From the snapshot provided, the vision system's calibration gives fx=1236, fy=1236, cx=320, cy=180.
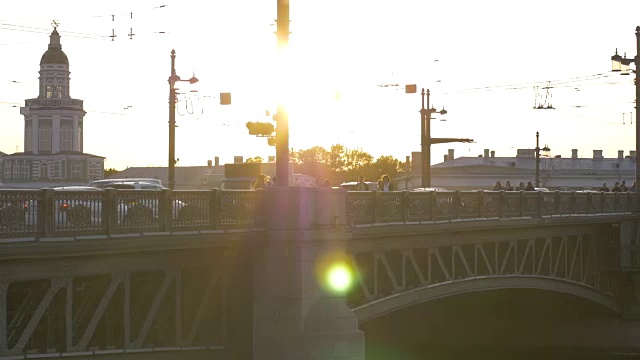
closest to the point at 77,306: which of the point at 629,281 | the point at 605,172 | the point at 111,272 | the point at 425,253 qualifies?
the point at 111,272

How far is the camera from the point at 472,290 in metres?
31.1

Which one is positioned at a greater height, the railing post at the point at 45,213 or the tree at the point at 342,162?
the tree at the point at 342,162

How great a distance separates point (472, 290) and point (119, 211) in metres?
13.5

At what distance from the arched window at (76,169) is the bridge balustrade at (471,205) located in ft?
174

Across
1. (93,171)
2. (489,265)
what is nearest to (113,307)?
(489,265)

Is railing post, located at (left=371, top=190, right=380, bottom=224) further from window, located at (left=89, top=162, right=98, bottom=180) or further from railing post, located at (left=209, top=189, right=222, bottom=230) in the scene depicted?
window, located at (left=89, top=162, right=98, bottom=180)

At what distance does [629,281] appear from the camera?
43.6 metres

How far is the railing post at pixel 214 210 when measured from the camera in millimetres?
21625

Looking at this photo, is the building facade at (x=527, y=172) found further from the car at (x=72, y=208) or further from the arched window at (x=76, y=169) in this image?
the car at (x=72, y=208)

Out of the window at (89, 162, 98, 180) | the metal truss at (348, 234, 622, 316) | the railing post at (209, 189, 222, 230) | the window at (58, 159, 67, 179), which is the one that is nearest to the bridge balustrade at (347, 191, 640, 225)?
the metal truss at (348, 234, 622, 316)

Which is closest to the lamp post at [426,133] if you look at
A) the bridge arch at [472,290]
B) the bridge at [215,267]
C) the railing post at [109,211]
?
the bridge arch at [472,290]

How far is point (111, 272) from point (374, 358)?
58.3 ft

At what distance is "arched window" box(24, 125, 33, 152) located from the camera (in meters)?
85.3

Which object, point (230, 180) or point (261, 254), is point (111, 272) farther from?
point (230, 180)
